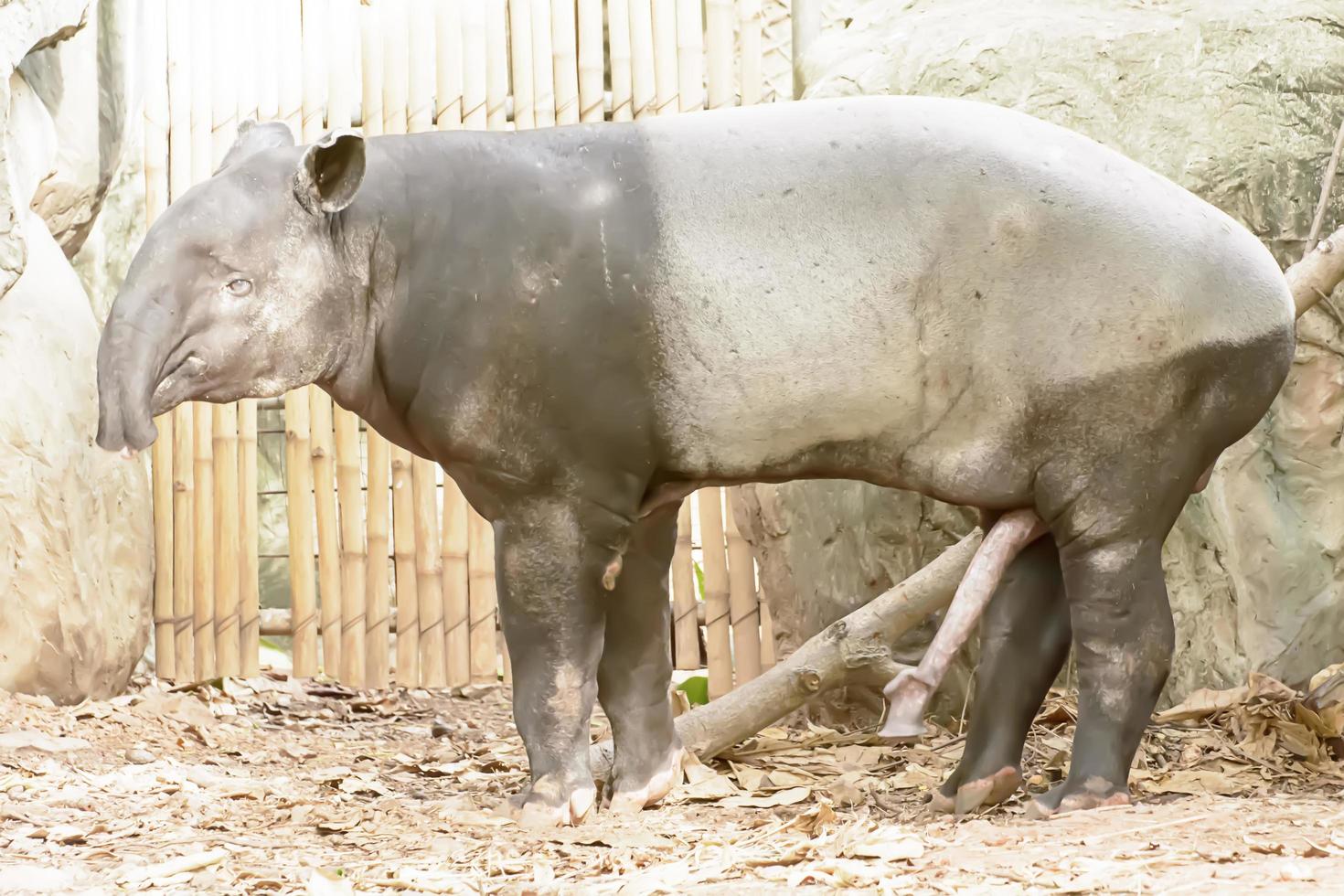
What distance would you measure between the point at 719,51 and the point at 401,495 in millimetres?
2089

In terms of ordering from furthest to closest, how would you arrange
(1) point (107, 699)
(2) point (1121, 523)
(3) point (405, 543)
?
(3) point (405, 543) → (1) point (107, 699) → (2) point (1121, 523)

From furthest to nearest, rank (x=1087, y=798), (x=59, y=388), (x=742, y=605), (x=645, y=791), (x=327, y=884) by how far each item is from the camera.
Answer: (x=742, y=605) → (x=59, y=388) → (x=645, y=791) → (x=1087, y=798) → (x=327, y=884)

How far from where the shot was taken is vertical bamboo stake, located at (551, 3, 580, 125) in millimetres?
5891

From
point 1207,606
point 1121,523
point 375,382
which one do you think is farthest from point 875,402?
point 1207,606

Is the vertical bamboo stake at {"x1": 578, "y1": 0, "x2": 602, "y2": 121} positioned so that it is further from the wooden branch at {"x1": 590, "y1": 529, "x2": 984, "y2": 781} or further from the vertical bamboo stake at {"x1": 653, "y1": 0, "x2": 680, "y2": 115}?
the wooden branch at {"x1": 590, "y1": 529, "x2": 984, "y2": 781}

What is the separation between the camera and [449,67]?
590cm

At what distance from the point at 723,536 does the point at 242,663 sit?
A: 1.92 m

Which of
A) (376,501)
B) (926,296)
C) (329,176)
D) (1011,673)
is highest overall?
(329,176)

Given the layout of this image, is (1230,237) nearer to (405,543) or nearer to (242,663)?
(405,543)

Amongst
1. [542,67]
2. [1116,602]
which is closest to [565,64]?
[542,67]

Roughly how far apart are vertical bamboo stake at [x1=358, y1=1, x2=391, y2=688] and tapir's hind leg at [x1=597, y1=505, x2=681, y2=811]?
2102 millimetres

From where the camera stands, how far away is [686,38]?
5.92 meters

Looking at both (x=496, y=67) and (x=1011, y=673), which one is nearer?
(x=1011, y=673)

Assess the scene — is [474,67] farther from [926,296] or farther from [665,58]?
[926,296]
